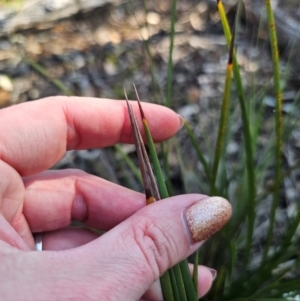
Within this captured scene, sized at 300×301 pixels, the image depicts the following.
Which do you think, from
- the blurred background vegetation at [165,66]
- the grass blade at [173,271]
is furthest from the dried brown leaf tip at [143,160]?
the blurred background vegetation at [165,66]

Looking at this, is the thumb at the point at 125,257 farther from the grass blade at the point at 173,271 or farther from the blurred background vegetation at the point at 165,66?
the blurred background vegetation at the point at 165,66

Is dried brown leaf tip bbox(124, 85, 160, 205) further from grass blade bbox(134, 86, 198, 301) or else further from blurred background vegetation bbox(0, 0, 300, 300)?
blurred background vegetation bbox(0, 0, 300, 300)

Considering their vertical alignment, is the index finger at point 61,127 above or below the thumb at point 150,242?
above

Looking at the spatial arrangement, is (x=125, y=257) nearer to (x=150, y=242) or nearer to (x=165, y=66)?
(x=150, y=242)

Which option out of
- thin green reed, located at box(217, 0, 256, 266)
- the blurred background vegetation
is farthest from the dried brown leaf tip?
the blurred background vegetation

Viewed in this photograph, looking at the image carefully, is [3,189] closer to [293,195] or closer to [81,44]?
[293,195]

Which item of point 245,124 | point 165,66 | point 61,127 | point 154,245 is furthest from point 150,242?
point 165,66
